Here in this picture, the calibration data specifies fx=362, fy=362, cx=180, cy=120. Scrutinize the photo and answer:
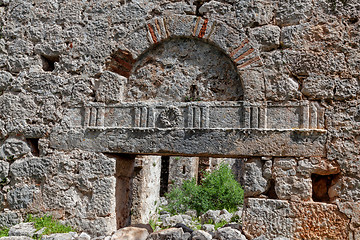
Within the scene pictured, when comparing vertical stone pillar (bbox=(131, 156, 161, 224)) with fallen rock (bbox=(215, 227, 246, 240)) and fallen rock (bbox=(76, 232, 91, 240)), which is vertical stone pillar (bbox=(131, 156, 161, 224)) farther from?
fallen rock (bbox=(215, 227, 246, 240))

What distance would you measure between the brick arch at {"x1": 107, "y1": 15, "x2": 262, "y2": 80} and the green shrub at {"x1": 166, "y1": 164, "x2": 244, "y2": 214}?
5876 millimetres

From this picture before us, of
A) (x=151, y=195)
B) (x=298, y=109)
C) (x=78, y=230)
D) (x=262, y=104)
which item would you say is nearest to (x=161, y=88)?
(x=262, y=104)

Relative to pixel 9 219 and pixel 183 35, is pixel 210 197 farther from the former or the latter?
pixel 183 35

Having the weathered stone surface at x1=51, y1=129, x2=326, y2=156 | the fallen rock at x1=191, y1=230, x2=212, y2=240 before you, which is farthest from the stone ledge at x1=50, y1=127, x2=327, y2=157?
the fallen rock at x1=191, y1=230, x2=212, y2=240

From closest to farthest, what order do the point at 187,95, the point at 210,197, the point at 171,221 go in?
1. the point at 187,95
2. the point at 171,221
3. the point at 210,197

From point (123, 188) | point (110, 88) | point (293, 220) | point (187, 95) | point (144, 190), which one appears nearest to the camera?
point (293, 220)

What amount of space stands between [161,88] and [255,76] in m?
1.12

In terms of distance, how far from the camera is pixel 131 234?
12.6ft

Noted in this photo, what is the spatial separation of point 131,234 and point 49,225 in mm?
1063

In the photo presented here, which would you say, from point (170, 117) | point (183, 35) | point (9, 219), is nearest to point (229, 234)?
point (170, 117)

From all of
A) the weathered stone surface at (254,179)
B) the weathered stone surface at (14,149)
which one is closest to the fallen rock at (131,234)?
the weathered stone surface at (254,179)

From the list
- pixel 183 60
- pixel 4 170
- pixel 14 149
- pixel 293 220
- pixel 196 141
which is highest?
pixel 183 60

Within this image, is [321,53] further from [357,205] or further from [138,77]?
[138,77]

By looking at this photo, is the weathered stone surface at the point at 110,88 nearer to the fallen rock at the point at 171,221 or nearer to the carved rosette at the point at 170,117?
the carved rosette at the point at 170,117
